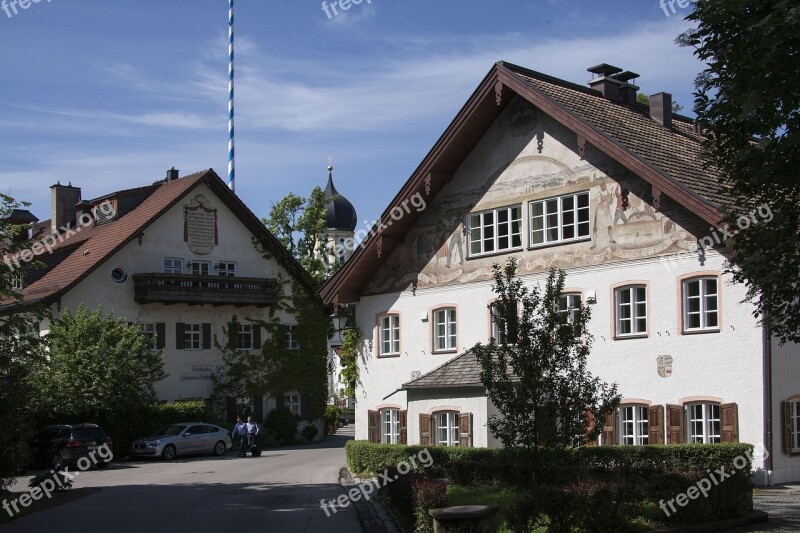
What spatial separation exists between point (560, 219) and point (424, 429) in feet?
22.9

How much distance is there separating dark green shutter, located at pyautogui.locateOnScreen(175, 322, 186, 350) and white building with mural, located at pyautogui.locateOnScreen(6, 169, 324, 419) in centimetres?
4

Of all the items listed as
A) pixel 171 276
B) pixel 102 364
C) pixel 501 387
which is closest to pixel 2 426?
pixel 501 387

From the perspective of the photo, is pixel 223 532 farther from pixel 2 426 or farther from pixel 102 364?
pixel 102 364

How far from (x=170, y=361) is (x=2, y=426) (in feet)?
81.9

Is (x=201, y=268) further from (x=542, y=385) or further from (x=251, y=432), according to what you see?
(x=542, y=385)

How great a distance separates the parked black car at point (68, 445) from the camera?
33781 mm

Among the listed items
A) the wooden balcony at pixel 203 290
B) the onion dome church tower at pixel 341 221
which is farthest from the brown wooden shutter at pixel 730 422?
the onion dome church tower at pixel 341 221

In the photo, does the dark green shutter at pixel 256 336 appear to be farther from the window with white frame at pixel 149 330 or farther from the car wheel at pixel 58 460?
the car wheel at pixel 58 460

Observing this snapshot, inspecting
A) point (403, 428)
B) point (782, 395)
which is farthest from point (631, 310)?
point (403, 428)

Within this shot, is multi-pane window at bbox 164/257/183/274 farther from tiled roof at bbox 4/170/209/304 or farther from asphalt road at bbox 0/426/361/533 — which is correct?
asphalt road at bbox 0/426/361/533

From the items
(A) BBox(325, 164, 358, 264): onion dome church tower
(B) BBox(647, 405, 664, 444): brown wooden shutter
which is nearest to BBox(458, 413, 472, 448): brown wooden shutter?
(B) BBox(647, 405, 664, 444): brown wooden shutter

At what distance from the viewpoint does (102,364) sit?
3844 cm

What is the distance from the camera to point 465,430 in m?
27.0

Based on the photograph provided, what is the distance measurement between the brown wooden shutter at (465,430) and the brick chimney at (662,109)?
11229 millimetres
